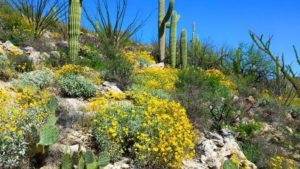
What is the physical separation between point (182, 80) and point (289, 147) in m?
3.56

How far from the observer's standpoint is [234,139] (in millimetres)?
7766

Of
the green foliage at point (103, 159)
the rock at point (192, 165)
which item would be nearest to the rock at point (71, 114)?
the green foliage at point (103, 159)

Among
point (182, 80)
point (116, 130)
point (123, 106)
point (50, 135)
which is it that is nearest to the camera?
point (50, 135)

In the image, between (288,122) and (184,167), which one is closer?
(184,167)

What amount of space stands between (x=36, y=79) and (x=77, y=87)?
753 mm

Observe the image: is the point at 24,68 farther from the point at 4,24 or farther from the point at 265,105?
the point at 265,105

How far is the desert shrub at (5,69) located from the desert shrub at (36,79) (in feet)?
0.71

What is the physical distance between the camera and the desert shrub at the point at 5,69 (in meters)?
7.94

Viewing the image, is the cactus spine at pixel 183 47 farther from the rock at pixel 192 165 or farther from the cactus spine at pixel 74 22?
the rock at pixel 192 165

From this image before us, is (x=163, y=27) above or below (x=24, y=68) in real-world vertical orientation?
above

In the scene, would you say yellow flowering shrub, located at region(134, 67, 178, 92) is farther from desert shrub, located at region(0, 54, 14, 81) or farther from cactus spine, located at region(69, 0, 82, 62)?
desert shrub, located at region(0, 54, 14, 81)

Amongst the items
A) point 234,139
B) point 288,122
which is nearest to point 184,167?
point 234,139

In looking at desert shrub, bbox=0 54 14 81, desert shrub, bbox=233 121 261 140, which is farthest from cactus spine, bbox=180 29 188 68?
desert shrub, bbox=0 54 14 81

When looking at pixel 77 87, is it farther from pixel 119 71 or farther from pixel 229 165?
pixel 229 165
